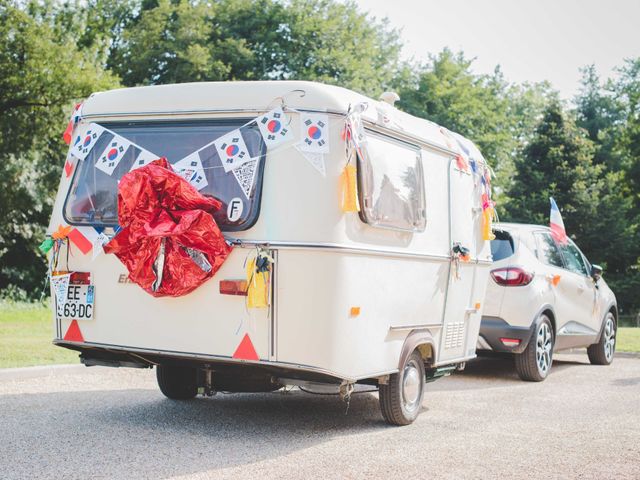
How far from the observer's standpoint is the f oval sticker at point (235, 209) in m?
6.17

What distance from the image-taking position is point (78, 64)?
83.3 feet

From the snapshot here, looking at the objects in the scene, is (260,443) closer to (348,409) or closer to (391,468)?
(391,468)

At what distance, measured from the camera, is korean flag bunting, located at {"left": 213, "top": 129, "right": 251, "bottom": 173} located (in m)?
6.27

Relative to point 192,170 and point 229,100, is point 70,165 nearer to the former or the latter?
point 192,170

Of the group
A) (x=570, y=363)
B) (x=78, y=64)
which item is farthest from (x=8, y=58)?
(x=570, y=363)

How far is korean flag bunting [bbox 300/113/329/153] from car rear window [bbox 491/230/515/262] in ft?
15.1

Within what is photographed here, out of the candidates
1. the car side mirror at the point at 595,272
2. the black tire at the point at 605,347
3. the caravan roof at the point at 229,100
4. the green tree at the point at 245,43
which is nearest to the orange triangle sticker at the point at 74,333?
the caravan roof at the point at 229,100

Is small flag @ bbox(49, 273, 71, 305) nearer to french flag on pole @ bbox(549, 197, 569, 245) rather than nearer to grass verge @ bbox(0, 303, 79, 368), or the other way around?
grass verge @ bbox(0, 303, 79, 368)

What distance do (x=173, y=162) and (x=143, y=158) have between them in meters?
0.28

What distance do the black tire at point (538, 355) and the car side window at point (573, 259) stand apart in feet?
3.76

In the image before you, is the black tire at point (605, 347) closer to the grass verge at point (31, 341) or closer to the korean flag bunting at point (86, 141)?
the grass verge at point (31, 341)

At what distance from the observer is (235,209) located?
6188 millimetres

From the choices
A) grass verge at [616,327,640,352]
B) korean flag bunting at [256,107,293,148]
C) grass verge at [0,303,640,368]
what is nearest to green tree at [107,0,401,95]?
grass verge at [0,303,640,368]

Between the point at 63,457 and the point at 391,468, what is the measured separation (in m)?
2.24
